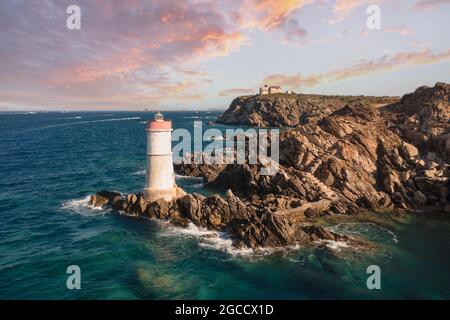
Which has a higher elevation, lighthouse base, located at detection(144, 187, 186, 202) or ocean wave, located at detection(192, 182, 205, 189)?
lighthouse base, located at detection(144, 187, 186, 202)

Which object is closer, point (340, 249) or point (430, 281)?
point (430, 281)

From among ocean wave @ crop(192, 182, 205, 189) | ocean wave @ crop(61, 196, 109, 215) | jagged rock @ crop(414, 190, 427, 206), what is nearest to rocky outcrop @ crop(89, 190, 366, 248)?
ocean wave @ crop(61, 196, 109, 215)

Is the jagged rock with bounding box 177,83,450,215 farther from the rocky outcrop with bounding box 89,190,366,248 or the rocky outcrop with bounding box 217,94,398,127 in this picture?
the rocky outcrop with bounding box 217,94,398,127

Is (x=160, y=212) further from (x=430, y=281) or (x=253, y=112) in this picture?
(x=253, y=112)
